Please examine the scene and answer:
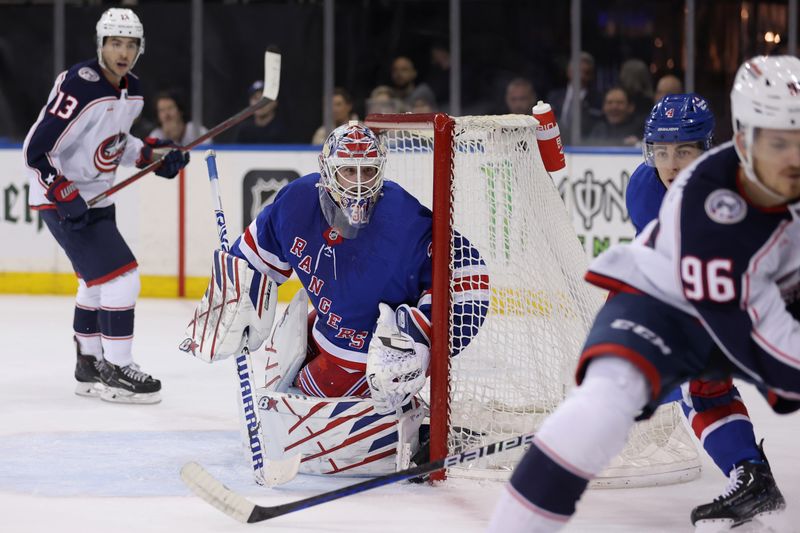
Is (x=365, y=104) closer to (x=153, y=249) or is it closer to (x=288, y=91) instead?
(x=288, y=91)

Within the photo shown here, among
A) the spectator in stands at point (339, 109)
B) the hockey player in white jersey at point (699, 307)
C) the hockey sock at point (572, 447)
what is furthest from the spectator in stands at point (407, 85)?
the hockey sock at point (572, 447)

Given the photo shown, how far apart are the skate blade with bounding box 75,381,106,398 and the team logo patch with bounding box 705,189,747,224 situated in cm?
259

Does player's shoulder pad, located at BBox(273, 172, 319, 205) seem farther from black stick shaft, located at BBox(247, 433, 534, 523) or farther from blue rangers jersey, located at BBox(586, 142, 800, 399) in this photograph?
blue rangers jersey, located at BBox(586, 142, 800, 399)

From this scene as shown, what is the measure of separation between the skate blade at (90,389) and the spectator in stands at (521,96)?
2.89 m

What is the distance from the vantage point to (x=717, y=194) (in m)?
2.07

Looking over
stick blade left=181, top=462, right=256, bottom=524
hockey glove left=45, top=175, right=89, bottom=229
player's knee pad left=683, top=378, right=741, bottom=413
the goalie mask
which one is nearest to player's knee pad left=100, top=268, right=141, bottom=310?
hockey glove left=45, top=175, right=89, bottom=229

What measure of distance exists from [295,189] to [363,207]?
0.20 meters

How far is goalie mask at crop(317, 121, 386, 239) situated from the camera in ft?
10.0

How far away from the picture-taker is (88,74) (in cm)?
424

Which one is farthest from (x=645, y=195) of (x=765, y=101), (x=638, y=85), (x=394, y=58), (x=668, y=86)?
(x=394, y=58)

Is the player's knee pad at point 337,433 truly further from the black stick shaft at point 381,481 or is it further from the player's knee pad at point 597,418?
the player's knee pad at point 597,418

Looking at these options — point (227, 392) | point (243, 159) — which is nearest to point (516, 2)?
point (243, 159)

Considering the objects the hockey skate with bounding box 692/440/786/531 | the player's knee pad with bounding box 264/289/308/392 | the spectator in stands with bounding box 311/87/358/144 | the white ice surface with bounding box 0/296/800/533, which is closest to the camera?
the hockey skate with bounding box 692/440/786/531

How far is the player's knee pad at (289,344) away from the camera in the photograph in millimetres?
3291
